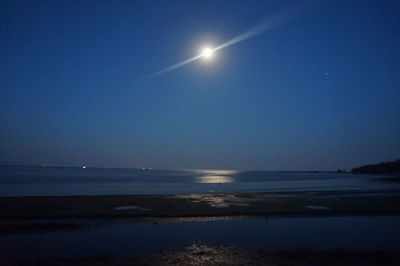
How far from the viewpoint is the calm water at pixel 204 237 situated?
13516 millimetres

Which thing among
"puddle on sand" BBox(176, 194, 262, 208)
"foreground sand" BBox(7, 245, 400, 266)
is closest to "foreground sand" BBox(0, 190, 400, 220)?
"puddle on sand" BBox(176, 194, 262, 208)

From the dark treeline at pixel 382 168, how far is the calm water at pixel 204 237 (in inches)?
4657

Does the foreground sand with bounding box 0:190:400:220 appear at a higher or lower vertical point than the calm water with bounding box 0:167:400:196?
lower

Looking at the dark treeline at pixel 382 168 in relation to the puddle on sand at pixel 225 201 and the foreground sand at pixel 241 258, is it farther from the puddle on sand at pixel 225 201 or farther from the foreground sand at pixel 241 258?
the foreground sand at pixel 241 258

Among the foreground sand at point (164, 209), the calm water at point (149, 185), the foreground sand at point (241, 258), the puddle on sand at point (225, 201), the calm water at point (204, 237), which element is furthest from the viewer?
the calm water at point (149, 185)

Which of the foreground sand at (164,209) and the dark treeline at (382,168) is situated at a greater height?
the dark treeline at (382,168)

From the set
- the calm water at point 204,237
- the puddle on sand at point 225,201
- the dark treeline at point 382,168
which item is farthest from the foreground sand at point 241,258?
the dark treeline at point 382,168

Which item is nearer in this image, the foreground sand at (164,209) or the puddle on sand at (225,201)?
the foreground sand at (164,209)

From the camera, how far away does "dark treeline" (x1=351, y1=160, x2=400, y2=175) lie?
5098 inches

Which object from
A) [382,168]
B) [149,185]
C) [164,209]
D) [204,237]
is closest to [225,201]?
[164,209]

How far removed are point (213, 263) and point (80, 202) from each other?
804 inches

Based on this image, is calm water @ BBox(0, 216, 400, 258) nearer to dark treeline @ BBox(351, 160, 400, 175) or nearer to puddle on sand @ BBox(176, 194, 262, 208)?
puddle on sand @ BBox(176, 194, 262, 208)

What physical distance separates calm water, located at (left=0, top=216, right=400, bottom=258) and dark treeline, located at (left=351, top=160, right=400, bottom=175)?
11830 cm

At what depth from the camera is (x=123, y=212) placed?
23047 mm
